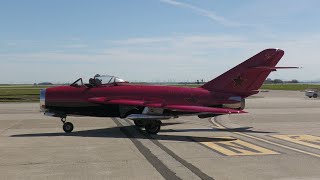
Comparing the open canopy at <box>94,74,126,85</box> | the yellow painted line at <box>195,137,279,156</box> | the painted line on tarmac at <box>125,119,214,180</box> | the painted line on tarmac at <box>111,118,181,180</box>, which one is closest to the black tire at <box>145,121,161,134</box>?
the painted line on tarmac at <box>125,119,214,180</box>

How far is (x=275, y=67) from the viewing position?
1811cm

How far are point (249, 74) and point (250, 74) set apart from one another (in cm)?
5

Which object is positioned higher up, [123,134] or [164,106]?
[164,106]

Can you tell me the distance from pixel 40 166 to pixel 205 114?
9209mm

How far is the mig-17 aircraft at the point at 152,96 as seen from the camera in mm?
16875

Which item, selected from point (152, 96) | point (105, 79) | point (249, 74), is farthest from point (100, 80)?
point (249, 74)

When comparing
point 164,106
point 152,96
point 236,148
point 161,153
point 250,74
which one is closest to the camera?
point 161,153

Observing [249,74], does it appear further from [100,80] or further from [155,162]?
[155,162]

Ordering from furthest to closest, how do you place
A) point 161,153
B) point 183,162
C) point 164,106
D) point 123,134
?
point 164,106, point 123,134, point 161,153, point 183,162

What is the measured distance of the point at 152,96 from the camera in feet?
58.0

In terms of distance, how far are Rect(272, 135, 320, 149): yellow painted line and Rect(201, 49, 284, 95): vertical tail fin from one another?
137 inches

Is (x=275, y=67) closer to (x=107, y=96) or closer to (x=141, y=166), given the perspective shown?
(x=107, y=96)

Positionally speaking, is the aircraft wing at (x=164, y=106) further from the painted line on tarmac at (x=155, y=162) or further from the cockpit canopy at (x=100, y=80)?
the painted line on tarmac at (x=155, y=162)

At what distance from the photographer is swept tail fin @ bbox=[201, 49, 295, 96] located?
18.2 meters
